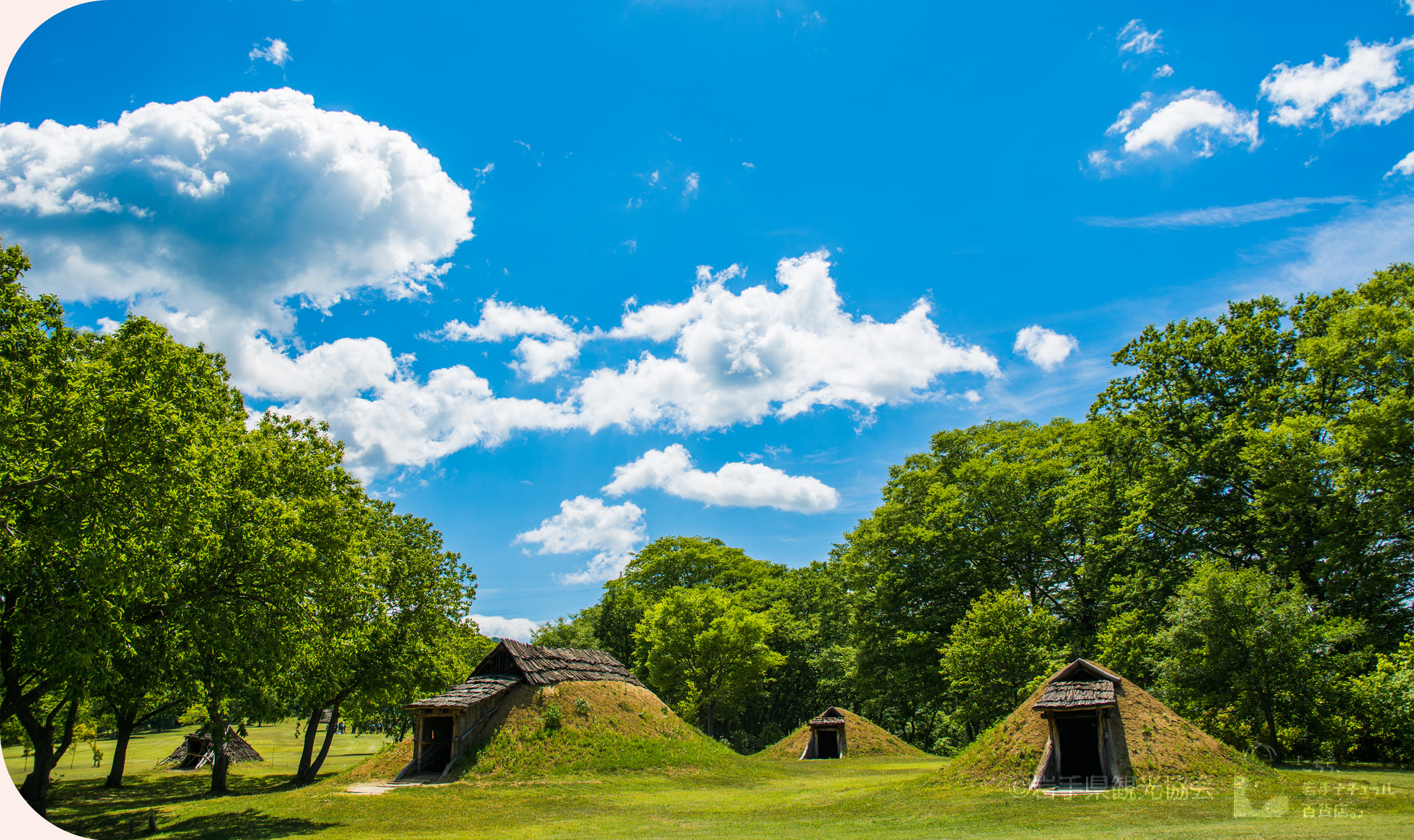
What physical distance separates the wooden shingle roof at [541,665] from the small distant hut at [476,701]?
0.12 feet

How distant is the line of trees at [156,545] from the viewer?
547 inches

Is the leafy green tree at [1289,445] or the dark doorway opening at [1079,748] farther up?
the leafy green tree at [1289,445]

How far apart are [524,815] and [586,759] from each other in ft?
31.7

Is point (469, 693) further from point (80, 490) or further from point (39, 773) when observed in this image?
point (80, 490)

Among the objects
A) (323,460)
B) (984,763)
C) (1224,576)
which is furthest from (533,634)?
(1224,576)

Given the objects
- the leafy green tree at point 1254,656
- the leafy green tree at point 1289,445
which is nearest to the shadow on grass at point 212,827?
the leafy green tree at point 1254,656

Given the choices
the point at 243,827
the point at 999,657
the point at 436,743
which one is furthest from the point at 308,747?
the point at 999,657

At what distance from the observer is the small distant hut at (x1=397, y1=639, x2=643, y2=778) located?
28859 mm

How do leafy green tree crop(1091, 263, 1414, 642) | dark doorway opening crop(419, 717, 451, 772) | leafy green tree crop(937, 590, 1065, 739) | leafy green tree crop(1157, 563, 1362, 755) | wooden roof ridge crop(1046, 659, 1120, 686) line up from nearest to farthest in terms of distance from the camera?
wooden roof ridge crop(1046, 659, 1120, 686) < leafy green tree crop(1157, 563, 1362, 755) < leafy green tree crop(1091, 263, 1414, 642) < dark doorway opening crop(419, 717, 451, 772) < leafy green tree crop(937, 590, 1065, 739)

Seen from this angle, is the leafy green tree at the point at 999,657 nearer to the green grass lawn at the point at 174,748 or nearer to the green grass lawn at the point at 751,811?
the green grass lawn at the point at 751,811

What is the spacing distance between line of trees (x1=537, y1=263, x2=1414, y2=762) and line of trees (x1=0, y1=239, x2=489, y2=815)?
93.5 ft

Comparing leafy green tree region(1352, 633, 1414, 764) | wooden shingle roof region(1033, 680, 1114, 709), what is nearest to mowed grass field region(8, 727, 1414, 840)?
leafy green tree region(1352, 633, 1414, 764)

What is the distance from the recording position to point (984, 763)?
73.3 ft

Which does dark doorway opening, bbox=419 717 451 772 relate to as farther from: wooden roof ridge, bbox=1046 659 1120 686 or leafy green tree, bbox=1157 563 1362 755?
leafy green tree, bbox=1157 563 1362 755
